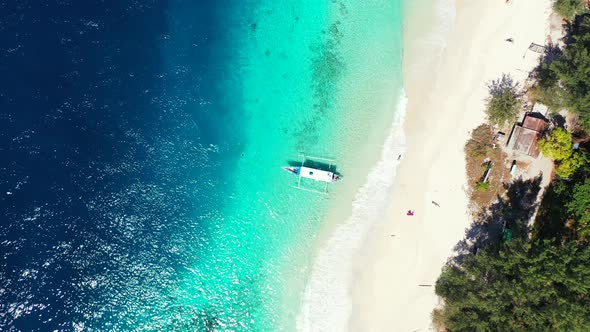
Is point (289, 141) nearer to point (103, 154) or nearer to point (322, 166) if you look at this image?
point (322, 166)

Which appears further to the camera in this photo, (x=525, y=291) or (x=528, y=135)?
(x=528, y=135)

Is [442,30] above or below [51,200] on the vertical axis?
above

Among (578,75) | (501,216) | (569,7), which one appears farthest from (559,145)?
(569,7)

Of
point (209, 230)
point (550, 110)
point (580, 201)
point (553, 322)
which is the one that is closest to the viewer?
point (553, 322)

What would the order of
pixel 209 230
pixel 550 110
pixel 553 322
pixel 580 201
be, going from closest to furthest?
pixel 553 322, pixel 580 201, pixel 550 110, pixel 209 230

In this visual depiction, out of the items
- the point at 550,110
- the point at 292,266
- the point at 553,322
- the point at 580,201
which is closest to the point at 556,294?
the point at 553,322

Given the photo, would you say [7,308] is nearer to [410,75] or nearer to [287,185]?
[287,185]
